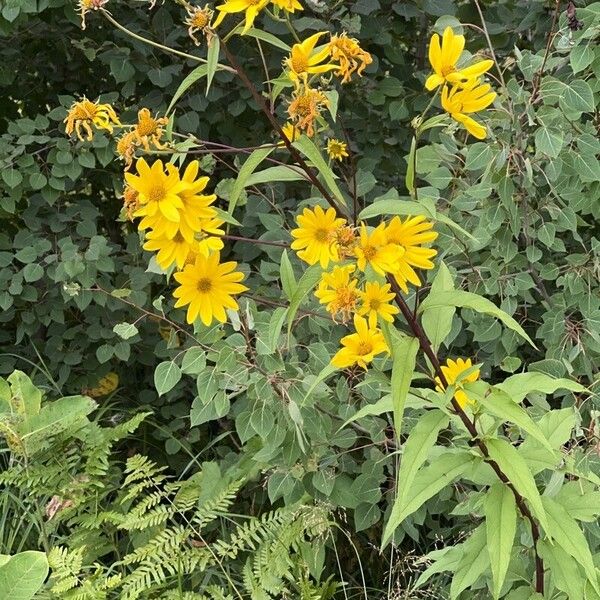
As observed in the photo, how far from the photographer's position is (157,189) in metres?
1.19

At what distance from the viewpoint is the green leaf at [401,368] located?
122 centimetres

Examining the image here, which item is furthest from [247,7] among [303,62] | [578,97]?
[578,97]

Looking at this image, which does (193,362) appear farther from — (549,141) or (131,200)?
(549,141)

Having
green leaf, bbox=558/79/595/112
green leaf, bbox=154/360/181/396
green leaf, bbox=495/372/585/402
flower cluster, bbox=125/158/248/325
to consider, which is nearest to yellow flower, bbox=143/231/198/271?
flower cluster, bbox=125/158/248/325

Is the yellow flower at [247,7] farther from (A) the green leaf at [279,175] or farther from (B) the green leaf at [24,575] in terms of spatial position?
(B) the green leaf at [24,575]

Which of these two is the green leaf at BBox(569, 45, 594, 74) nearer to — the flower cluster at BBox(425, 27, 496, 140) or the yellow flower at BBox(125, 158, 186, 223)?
the flower cluster at BBox(425, 27, 496, 140)

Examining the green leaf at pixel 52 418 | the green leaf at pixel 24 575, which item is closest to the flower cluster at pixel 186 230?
the green leaf at pixel 24 575

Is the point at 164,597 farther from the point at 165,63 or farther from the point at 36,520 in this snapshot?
the point at 165,63

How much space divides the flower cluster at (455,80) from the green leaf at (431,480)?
0.58 m

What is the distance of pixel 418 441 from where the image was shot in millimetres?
1344

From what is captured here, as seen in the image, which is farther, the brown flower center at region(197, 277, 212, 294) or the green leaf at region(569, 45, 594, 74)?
the green leaf at region(569, 45, 594, 74)

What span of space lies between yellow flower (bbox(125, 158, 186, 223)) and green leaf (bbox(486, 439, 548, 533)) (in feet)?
2.15

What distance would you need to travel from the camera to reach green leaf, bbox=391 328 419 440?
122cm

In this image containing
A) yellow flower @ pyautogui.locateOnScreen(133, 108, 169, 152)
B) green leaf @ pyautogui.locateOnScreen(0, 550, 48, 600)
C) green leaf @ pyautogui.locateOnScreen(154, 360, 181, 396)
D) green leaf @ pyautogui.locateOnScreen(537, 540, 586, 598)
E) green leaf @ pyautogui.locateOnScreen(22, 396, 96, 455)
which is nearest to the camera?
yellow flower @ pyautogui.locateOnScreen(133, 108, 169, 152)
